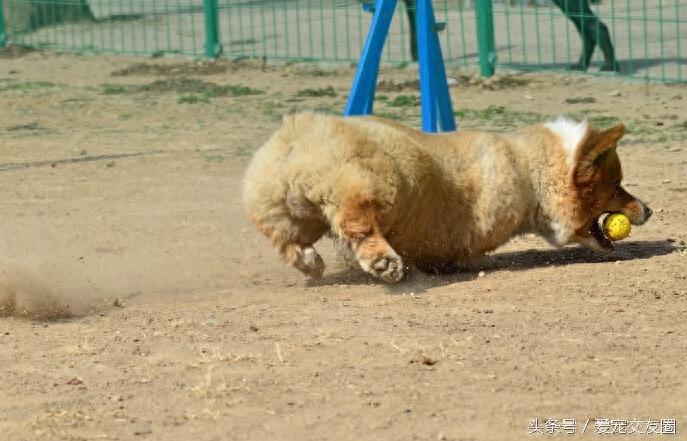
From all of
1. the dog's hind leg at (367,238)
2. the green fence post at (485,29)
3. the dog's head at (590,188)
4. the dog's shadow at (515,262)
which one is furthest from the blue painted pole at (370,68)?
the green fence post at (485,29)

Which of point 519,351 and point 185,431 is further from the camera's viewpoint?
point 519,351

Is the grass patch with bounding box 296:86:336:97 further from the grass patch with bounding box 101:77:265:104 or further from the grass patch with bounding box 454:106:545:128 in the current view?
the grass patch with bounding box 454:106:545:128

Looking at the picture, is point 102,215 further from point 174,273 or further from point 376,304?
point 376,304

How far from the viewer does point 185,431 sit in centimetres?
473

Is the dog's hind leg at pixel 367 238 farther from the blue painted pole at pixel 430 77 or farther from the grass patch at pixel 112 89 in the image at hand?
the grass patch at pixel 112 89

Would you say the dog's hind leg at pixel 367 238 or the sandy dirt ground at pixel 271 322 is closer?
the sandy dirt ground at pixel 271 322

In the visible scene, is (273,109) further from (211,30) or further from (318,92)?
(211,30)

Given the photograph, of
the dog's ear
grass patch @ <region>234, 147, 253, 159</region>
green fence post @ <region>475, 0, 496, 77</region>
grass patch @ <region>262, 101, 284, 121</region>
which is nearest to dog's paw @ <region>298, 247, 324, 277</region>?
the dog's ear

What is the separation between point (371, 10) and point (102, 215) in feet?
8.56

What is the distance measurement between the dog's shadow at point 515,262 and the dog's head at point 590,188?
0.67 ft

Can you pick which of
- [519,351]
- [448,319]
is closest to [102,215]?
[448,319]

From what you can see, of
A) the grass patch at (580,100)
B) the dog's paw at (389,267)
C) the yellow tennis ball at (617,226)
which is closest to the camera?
the dog's paw at (389,267)

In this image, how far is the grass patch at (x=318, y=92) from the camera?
13898 mm

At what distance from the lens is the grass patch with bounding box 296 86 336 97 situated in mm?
13898
